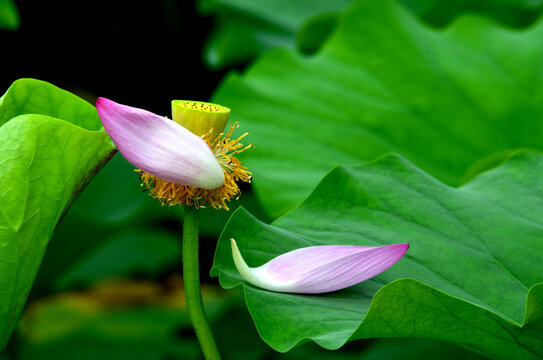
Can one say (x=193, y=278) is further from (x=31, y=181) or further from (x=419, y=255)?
(x=419, y=255)

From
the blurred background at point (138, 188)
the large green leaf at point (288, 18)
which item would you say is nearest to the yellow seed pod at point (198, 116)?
the blurred background at point (138, 188)

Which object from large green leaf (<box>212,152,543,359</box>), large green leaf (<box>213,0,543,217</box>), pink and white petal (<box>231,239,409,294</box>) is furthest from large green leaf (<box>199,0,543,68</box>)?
pink and white petal (<box>231,239,409,294</box>)

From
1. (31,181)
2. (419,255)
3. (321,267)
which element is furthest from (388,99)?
(31,181)

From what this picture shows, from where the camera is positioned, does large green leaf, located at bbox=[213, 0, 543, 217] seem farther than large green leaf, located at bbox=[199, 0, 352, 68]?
No

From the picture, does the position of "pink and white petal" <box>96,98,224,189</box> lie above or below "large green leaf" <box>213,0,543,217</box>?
above

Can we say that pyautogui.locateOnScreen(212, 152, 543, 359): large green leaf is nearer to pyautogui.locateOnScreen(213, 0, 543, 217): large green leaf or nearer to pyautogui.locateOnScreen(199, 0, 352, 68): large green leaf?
pyautogui.locateOnScreen(213, 0, 543, 217): large green leaf

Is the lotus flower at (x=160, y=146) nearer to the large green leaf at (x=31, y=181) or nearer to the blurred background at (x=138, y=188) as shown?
the large green leaf at (x=31, y=181)

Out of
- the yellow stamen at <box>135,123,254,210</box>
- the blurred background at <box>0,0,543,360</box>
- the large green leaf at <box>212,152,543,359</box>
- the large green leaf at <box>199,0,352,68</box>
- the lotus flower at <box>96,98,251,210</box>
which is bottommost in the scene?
the blurred background at <box>0,0,543,360</box>
